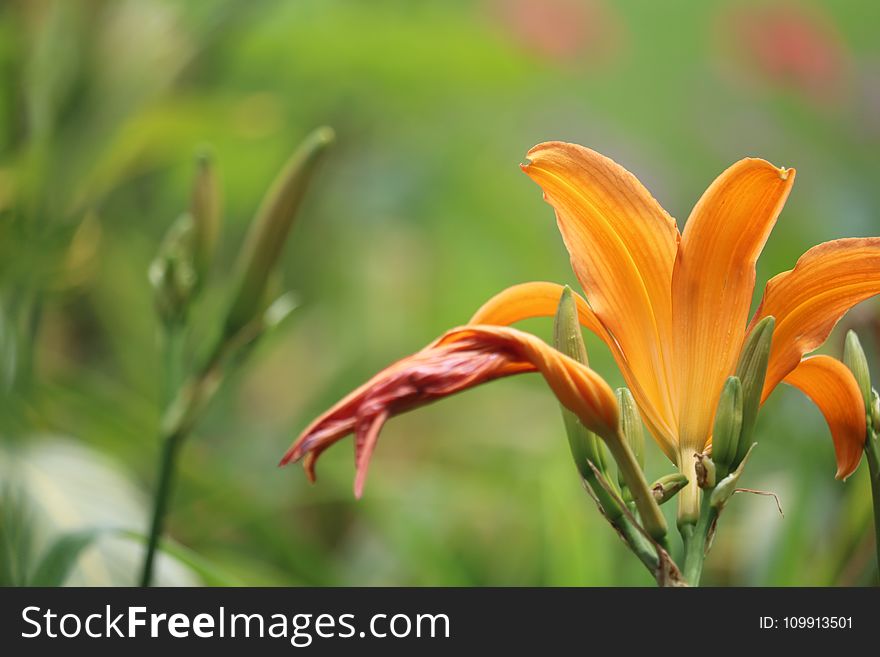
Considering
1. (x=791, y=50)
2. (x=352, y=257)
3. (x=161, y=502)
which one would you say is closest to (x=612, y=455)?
(x=161, y=502)

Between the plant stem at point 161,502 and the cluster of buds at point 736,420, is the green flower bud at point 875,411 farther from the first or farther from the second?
the plant stem at point 161,502

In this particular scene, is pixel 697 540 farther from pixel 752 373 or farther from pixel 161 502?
pixel 161 502

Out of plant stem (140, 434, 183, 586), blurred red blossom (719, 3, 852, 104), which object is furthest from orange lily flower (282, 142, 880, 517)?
blurred red blossom (719, 3, 852, 104)

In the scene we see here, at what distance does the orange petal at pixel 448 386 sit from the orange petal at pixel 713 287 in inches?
1.2

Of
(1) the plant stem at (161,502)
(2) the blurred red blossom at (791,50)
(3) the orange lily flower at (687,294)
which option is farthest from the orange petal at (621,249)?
(2) the blurred red blossom at (791,50)

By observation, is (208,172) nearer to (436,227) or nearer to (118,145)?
(118,145)

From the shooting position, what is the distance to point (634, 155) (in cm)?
109

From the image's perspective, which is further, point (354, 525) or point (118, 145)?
point (354, 525)

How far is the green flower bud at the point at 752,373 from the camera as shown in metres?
0.16

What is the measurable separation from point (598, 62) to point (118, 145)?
668mm


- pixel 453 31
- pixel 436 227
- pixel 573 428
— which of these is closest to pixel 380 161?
pixel 436 227

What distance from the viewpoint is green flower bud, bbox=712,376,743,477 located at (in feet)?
0.54

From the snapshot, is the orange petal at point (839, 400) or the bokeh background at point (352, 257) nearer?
the orange petal at point (839, 400)

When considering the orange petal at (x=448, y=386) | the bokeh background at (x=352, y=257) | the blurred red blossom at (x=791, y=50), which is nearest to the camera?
the orange petal at (x=448, y=386)
